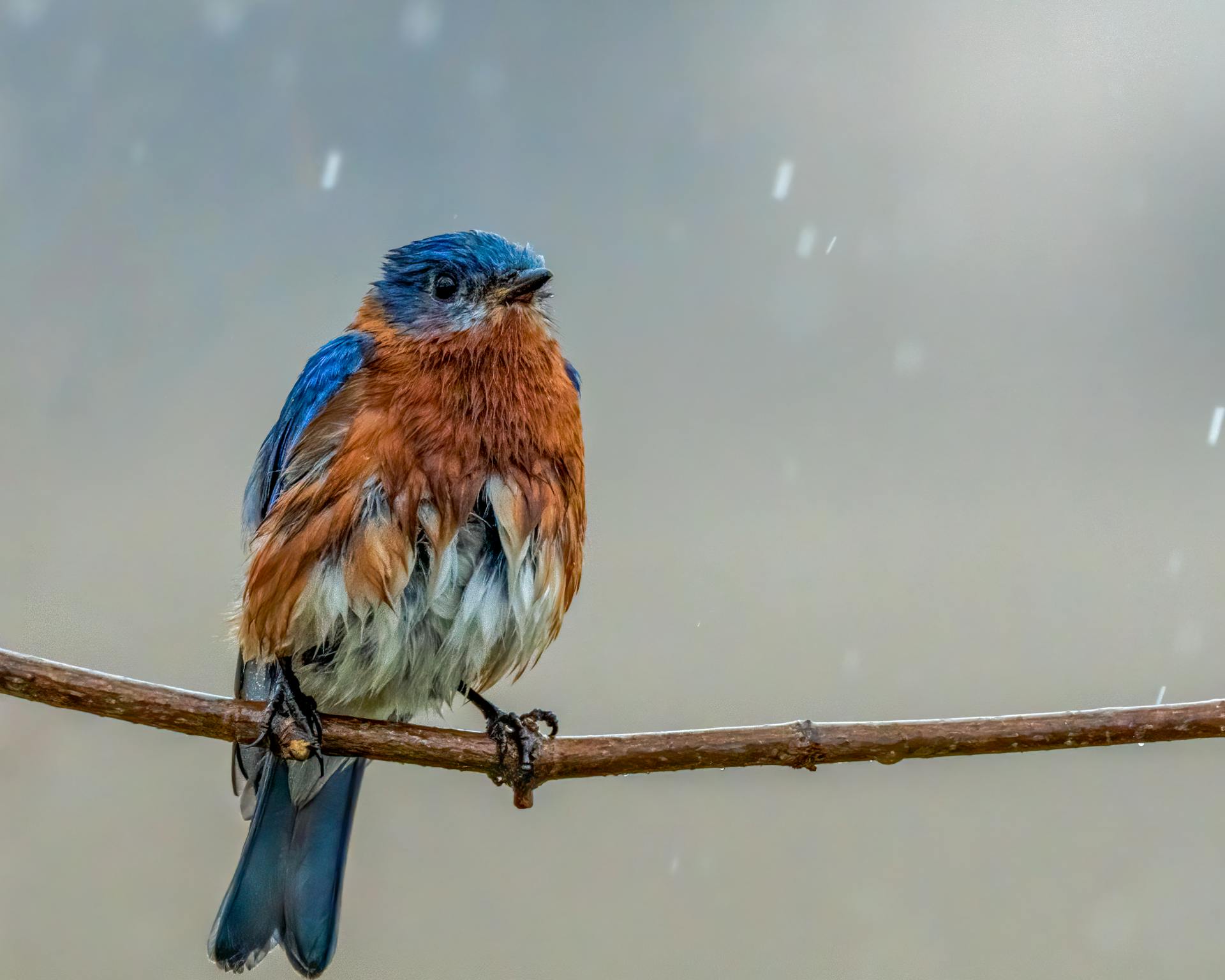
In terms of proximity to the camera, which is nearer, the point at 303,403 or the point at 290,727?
the point at 290,727

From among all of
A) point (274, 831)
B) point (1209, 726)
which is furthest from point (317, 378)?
point (1209, 726)

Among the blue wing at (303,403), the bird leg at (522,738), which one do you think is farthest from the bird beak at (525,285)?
the bird leg at (522,738)

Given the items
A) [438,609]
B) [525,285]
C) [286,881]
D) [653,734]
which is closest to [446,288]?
[525,285]

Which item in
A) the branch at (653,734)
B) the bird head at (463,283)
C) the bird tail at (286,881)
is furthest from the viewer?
the bird tail at (286,881)

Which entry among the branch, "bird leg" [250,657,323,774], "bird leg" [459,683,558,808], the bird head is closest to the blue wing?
the bird head

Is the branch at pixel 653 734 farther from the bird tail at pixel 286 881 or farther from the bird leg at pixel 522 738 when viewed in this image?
the bird tail at pixel 286 881

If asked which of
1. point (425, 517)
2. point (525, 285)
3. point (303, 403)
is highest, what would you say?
point (525, 285)

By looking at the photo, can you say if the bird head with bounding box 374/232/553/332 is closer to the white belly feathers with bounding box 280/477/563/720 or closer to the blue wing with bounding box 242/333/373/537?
the blue wing with bounding box 242/333/373/537

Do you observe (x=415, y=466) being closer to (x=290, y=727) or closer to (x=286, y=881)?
(x=290, y=727)
